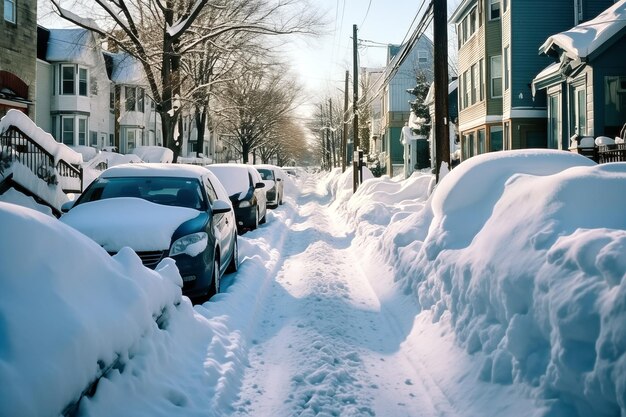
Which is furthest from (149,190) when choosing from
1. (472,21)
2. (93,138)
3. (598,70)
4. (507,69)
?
(93,138)

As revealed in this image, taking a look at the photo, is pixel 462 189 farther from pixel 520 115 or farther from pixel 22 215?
pixel 520 115

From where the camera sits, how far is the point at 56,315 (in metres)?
3.10

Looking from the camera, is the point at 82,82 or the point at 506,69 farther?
the point at 82,82

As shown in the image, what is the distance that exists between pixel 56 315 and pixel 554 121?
24304 millimetres

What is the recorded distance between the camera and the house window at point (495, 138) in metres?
29.4

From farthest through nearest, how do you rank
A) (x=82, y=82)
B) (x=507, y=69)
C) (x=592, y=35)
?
(x=82, y=82), (x=507, y=69), (x=592, y=35)

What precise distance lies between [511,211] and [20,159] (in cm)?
1199

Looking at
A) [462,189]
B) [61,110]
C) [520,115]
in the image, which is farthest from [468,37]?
[462,189]

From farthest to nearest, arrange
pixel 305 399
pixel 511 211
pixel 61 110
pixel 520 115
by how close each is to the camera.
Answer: pixel 61 110 < pixel 520 115 < pixel 511 211 < pixel 305 399

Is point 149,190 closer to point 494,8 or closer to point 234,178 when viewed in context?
point 234,178

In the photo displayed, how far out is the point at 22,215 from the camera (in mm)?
3475

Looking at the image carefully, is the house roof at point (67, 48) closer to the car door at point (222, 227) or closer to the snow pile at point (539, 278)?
the car door at point (222, 227)

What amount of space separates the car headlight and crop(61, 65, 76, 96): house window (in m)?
35.1

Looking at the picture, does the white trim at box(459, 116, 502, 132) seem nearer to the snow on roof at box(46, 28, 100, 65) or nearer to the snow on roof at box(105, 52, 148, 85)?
the snow on roof at box(46, 28, 100, 65)
